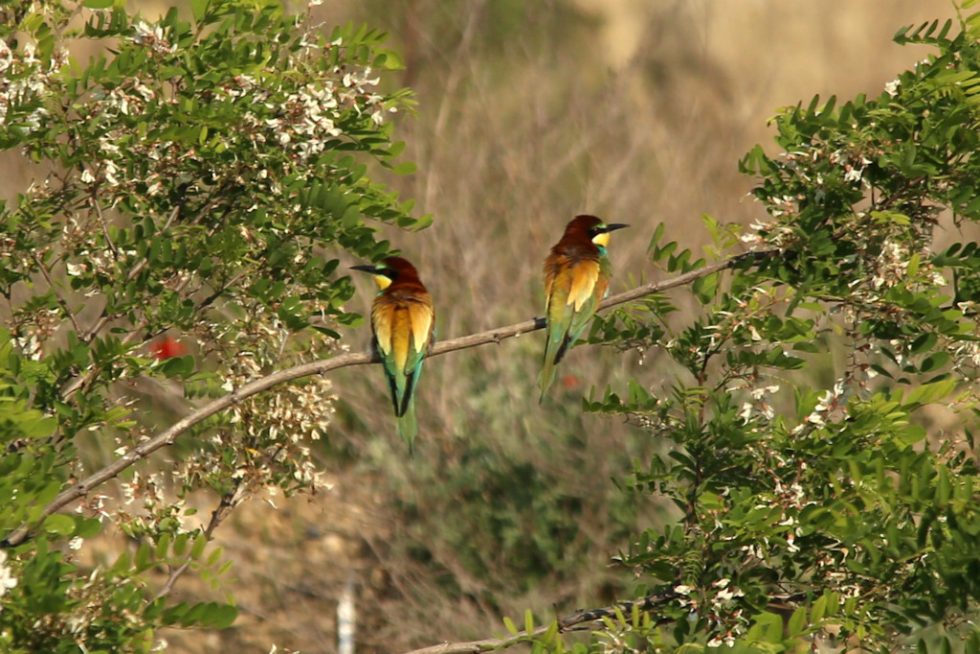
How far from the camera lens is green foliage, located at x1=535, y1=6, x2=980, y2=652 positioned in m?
3.47

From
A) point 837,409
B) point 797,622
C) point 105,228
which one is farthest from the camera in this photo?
point 105,228

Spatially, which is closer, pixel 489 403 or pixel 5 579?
pixel 5 579

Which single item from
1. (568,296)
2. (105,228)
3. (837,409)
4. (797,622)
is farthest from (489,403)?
(797,622)

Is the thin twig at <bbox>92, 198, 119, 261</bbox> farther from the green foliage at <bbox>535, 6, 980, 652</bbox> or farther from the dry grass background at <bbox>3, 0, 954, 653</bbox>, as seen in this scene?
the dry grass background at <bbox>3, 0, 954, 653</bbox>

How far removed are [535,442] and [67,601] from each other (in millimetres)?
6176

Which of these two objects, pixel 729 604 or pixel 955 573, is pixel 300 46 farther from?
pixel 955 573

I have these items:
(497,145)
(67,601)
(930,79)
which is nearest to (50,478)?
(67,601)

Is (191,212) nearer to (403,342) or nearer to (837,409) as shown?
(403,342)

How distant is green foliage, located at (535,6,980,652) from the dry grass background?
14.6 ft

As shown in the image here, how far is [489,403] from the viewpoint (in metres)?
9.49

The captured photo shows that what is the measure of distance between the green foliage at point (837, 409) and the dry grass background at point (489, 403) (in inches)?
176

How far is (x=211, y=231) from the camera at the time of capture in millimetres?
4719

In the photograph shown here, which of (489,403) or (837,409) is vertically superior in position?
(489,403)

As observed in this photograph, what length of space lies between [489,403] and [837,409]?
5824 mm
